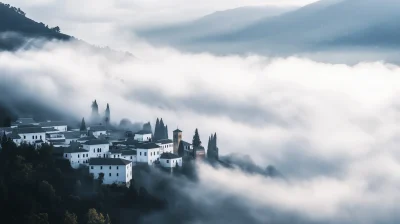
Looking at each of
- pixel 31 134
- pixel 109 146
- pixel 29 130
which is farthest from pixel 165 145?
pixel 29 130

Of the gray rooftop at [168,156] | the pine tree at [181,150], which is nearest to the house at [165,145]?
the pine tree at [181,150]

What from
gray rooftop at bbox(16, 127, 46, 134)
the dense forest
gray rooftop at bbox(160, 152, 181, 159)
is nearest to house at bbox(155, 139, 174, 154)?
gray rooftop at bbox(160, 152, 181, 159)

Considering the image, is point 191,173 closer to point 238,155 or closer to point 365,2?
point 238,155

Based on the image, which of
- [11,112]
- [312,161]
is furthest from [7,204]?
[312,161]

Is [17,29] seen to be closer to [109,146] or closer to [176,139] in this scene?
[176,139]

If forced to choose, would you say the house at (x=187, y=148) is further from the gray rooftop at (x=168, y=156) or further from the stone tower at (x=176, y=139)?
the gray rooftop at (x=168, y=156)

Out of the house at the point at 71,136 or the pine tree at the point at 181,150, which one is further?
the pine tree at the point at 181,150
